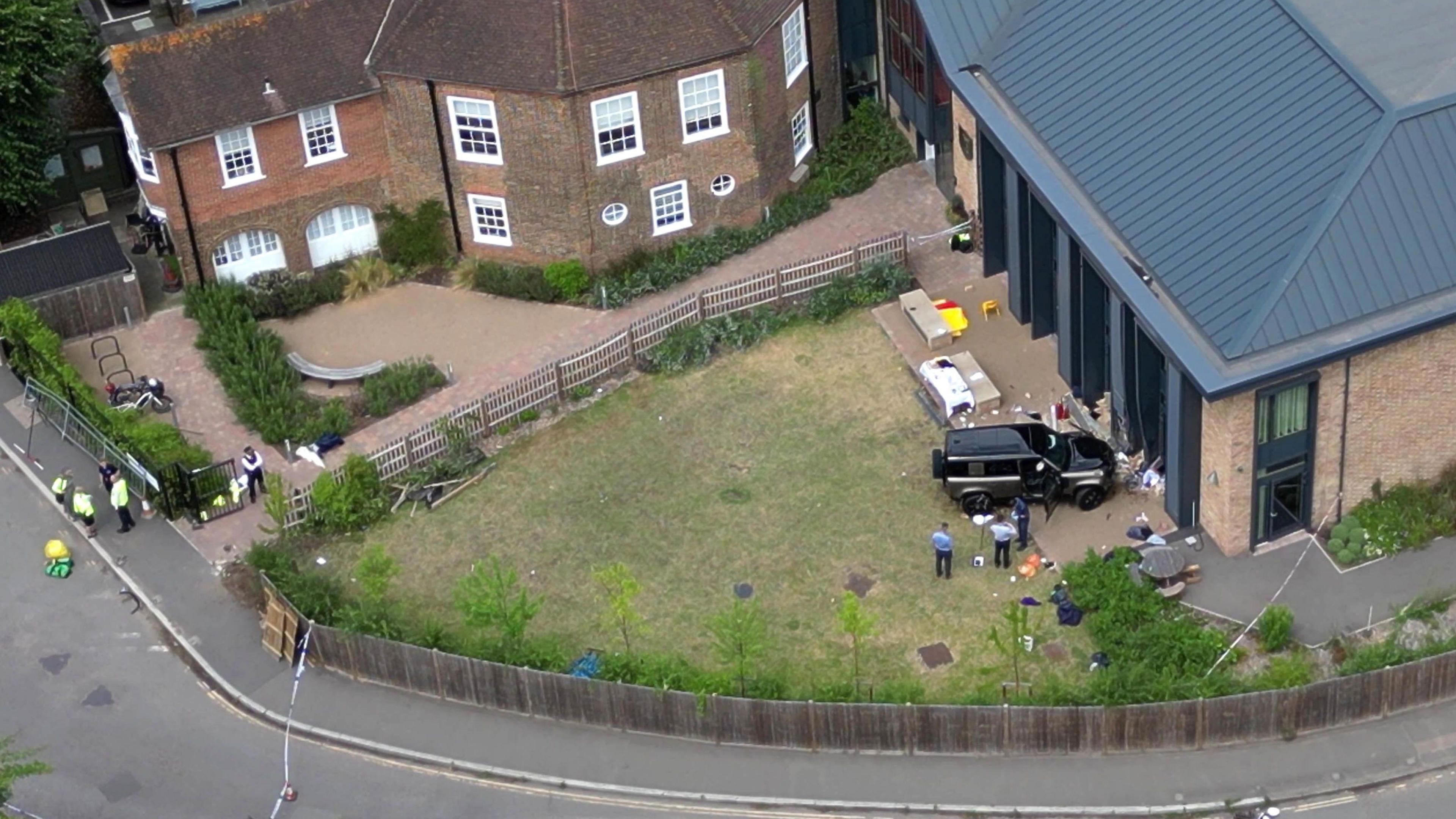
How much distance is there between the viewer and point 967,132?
6228 centimetres

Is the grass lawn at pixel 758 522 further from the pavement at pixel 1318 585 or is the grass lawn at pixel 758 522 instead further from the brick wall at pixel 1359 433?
the brick wall at pixel 1359 433

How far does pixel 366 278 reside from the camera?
6412 centimetres

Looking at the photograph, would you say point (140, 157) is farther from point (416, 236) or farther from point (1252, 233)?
point (1252, 233)

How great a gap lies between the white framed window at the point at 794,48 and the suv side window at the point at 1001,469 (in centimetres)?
1532

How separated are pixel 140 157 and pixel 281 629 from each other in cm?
1679

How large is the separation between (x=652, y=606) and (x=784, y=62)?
17805 mm

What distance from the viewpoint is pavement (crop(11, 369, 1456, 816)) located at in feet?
155

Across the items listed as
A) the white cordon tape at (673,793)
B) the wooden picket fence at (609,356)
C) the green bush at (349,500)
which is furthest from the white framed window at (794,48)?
the white cordon tape at (673,793)

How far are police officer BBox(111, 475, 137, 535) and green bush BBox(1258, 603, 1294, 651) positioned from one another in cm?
2617

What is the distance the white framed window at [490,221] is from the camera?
63562mm

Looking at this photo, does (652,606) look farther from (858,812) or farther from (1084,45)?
(1084,45)

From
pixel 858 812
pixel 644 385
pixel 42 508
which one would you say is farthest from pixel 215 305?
pixel 858 812

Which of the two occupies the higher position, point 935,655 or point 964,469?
point 964,469

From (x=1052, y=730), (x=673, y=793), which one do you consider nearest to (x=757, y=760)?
(x=673, y=793)
